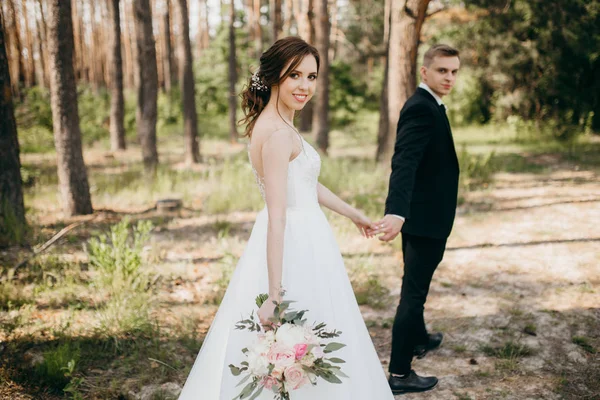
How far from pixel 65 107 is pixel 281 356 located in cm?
682

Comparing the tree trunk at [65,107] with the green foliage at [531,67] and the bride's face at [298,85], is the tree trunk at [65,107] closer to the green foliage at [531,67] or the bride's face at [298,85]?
the bride's face at [298,85]

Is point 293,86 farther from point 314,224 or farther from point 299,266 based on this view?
point 299,266

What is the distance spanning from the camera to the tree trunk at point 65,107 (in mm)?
7203

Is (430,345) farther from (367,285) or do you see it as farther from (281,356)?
(281,356)

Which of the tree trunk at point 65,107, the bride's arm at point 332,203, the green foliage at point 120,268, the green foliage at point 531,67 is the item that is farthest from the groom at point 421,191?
the green foliage at point 531,67

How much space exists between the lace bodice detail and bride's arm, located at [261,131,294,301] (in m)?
0.17

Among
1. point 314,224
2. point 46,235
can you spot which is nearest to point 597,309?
point 314,224

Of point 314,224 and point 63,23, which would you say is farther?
point 63,23

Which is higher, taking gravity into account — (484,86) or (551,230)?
(484,86)

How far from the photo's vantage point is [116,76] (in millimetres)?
15273

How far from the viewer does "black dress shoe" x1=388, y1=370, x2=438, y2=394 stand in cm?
329

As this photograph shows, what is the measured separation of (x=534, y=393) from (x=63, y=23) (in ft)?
26.0

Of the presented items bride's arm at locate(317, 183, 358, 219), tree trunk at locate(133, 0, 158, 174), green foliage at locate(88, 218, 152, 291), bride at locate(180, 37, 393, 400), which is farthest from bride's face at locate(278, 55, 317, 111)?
tree trunk at locate(133, 0, 158, 174)

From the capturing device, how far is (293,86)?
237 cm
